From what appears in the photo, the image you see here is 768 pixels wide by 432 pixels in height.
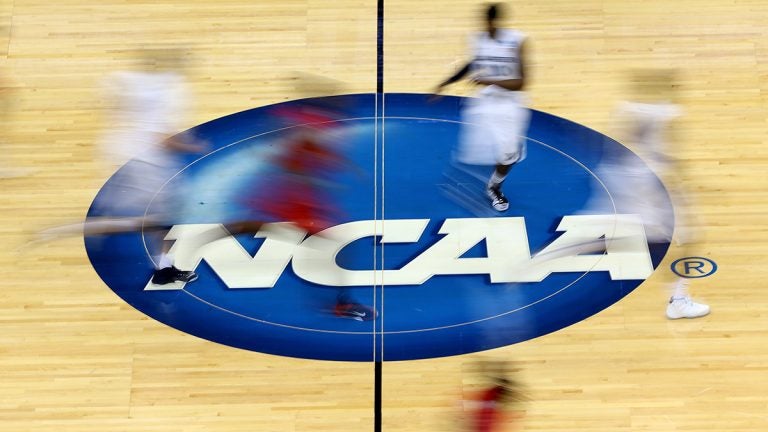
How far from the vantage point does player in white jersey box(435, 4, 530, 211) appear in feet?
28.4

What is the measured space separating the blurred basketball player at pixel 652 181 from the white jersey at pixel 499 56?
972 millimetres

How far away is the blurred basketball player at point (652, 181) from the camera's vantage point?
840cm

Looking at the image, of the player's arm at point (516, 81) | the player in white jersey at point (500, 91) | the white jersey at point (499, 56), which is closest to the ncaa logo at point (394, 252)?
the player in white jersey at point (500, 91)

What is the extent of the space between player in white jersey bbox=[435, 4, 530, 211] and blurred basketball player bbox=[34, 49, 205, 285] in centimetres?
234

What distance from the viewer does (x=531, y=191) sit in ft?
29.9

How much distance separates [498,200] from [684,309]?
175 cm

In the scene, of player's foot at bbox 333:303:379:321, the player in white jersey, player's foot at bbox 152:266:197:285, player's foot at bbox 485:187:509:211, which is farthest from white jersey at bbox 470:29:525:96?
player's foot at bbox 152:266:197:285

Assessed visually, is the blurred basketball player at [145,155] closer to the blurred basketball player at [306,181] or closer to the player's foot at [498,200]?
the blurred basketball player at [306,181]

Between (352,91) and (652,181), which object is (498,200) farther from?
(352,91)

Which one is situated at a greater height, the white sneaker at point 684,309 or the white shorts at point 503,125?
the white shorts at point 503,125

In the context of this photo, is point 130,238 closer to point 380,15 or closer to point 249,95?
point 249,95

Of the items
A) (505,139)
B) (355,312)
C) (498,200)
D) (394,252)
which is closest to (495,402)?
(355,312)

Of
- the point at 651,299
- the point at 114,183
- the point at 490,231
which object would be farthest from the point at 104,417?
the point at 651,299

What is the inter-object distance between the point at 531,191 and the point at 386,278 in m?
1.50
